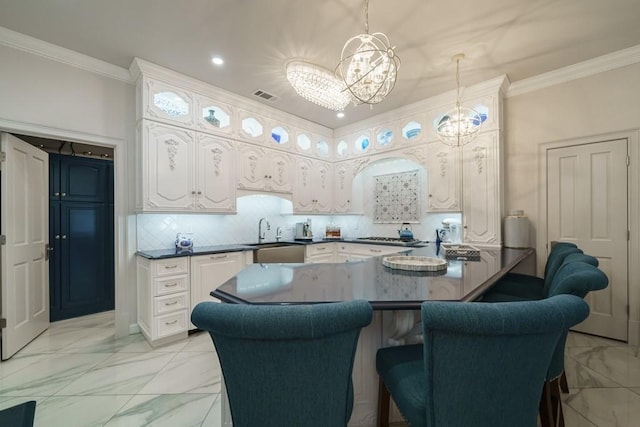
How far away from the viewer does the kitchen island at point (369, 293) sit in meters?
1.11

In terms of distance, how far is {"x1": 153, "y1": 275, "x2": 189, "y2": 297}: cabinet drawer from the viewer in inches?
106

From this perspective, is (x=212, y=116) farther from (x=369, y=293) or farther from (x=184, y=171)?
(x=369, y=293)

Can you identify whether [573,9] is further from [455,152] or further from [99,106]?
[99,106]

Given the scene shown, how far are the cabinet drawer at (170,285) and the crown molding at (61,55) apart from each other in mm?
2310

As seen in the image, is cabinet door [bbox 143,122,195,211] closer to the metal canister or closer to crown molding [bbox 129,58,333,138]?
crown molding [bbox 129,58,333,138]

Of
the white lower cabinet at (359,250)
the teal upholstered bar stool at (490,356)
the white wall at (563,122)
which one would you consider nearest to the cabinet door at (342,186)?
the white lower cabinet at (359,250)

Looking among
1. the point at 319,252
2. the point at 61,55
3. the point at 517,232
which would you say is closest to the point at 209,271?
the point at 319,252

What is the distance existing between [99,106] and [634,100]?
18.5 ft

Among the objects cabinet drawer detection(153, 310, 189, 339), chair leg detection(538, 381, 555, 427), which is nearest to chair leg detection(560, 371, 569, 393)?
chair leg detection(538, 381, 555, 427)

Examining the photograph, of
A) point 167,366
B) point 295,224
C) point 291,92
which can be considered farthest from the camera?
point 295,224

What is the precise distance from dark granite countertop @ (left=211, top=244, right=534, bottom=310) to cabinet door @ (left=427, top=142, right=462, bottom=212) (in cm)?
183

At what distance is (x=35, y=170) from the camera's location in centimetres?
292

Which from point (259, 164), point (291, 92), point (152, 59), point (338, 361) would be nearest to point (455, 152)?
point (291, 92)

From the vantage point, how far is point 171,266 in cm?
279
